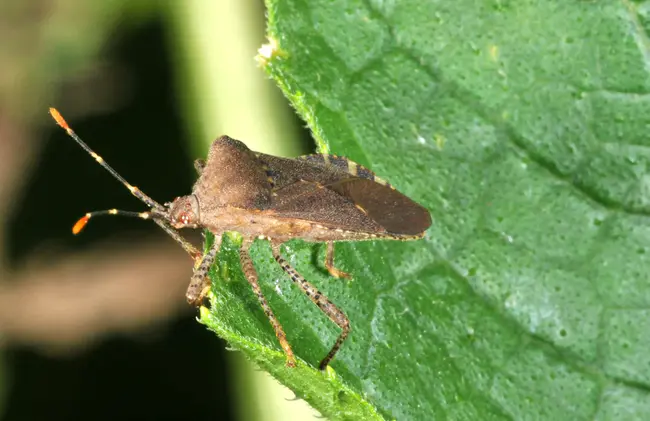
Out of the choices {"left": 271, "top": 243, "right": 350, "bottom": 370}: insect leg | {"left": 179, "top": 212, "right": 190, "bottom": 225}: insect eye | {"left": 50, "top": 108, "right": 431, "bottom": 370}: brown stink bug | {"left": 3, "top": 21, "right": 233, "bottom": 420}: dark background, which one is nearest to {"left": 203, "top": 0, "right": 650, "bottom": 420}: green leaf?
Result: {"left": 271, "top": 243, "right": 350, "bottom": 370}: insect leg

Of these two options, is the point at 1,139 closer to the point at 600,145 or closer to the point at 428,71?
the point at 428,71

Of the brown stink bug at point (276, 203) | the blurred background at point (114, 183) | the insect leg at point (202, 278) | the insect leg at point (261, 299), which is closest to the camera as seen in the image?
the insect leg at point (261, 299)

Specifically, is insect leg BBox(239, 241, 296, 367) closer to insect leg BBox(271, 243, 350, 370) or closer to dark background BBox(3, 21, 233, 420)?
insect leg BBox(271, 243, 350, 370)

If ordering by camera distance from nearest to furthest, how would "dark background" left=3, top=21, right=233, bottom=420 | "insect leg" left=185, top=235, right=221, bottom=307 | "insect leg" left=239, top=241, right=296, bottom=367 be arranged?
"insect leg" left=239, top=241, right=296, bottom=367, "insect leg" left=185, top=235, right=221, bottom=307, "dark background" left=3, top=21, right=233, bottom=420

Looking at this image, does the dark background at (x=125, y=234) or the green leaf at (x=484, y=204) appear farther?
the dark background at (x=125, y=234)

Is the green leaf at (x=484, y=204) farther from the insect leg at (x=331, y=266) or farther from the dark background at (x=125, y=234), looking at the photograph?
the dark background at (x=125, y=234)

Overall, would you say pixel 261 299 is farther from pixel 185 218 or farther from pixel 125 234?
pixel 125 234

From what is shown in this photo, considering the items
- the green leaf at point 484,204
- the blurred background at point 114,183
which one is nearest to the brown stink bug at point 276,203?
the green leaf at point 484,204

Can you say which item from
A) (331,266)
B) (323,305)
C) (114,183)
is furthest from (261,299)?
(114,183)
